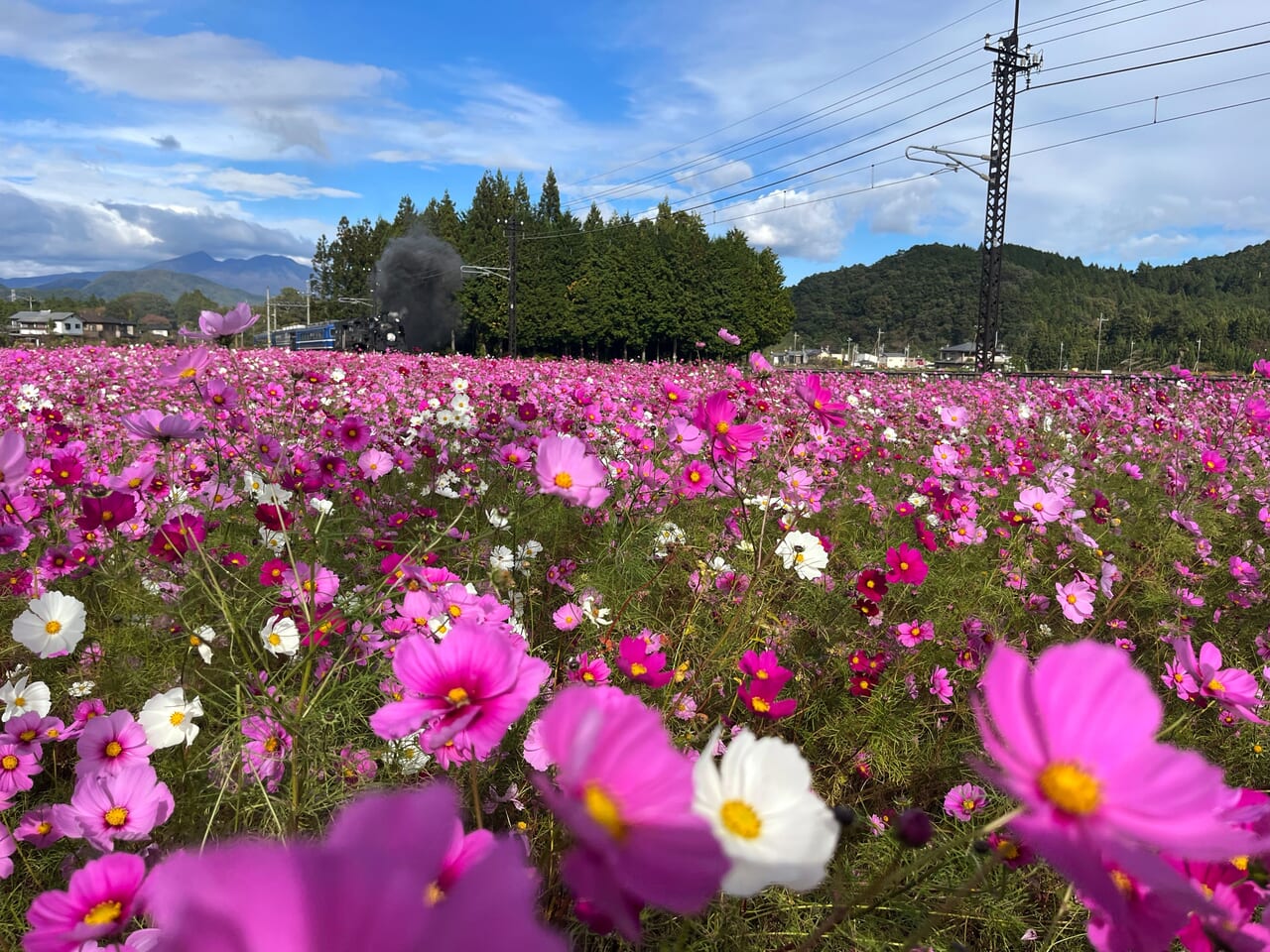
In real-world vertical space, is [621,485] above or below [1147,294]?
below

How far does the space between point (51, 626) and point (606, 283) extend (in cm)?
3161

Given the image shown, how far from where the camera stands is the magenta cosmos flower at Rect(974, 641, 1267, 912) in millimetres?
274

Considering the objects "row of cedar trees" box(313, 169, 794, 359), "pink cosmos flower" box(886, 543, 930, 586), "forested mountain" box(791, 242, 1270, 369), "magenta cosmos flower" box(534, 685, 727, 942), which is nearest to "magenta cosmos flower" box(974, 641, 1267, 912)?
"magenta cosmos flower" box(534, 685, 727, 942)

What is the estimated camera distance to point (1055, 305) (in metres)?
84.9

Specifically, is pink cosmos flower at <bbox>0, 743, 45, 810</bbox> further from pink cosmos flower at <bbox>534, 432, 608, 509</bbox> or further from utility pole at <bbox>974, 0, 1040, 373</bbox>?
utility pole at <bbox>974, 0, 1040, 373</bbox>

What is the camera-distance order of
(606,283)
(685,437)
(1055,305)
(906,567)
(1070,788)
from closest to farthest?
(1070,788)
(906,567)
(685,437)
(606,283)
(1055,305)

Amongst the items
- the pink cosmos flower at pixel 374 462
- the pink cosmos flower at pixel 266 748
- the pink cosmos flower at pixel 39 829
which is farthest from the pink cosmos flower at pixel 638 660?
the pink cosmos flower at pixel 374 462

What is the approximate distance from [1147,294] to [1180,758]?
106451 mm

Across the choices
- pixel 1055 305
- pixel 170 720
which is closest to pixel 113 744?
pixel 170 720

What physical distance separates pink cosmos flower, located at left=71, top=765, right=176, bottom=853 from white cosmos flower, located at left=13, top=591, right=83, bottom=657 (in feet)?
1.64

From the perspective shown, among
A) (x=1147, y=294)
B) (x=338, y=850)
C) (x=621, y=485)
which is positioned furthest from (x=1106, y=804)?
(x=1147, y=294)

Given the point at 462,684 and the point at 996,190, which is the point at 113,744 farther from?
the point at 996,190

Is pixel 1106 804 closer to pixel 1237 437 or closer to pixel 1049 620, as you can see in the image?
pixel 1049 620

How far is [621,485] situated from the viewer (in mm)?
2486
